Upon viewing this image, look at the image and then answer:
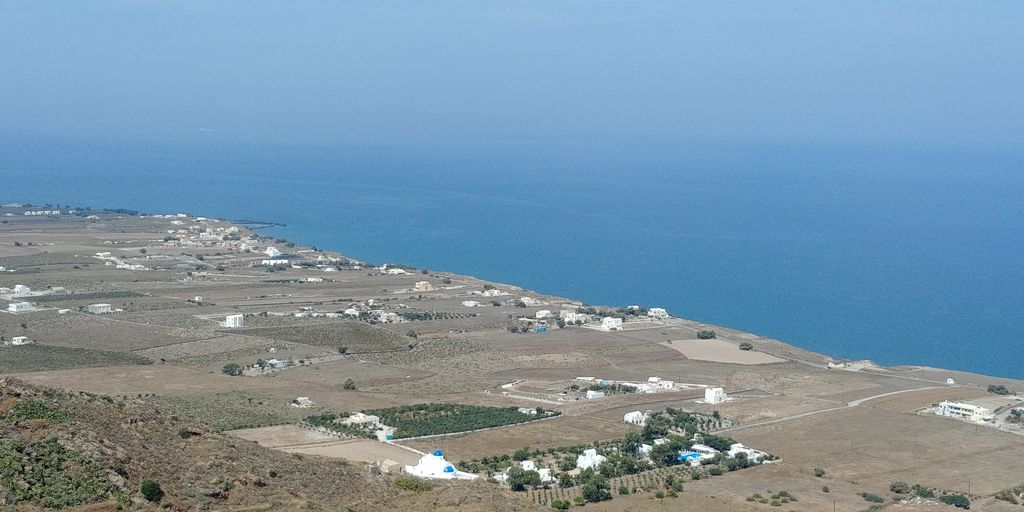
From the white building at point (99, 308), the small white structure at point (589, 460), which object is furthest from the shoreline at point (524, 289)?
the white building at point (99, 308)

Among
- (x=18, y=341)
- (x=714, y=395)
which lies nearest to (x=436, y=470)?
(x=714, y=395)

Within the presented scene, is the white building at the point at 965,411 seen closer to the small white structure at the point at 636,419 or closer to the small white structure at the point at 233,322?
the small white structure at the point at 636,419

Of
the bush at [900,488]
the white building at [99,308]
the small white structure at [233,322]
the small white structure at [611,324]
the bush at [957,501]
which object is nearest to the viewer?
the bush at [957,501]

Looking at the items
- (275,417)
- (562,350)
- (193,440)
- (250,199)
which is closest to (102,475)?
(193,440)

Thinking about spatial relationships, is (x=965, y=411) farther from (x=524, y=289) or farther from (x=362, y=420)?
(x=524, y=289)

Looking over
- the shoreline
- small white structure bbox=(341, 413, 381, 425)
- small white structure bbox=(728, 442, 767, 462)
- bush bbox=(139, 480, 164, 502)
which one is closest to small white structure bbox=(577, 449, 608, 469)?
small white structure bbox=(728, 442, 767, 462)

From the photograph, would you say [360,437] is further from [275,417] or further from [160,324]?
[160,324]
